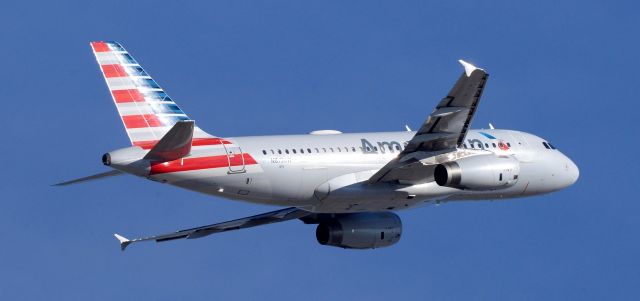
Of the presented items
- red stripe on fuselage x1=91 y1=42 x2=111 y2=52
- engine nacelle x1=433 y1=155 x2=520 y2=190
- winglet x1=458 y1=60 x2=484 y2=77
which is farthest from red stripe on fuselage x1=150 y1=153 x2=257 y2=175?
winglet x1=458 y1=60 x2=484 y2=77

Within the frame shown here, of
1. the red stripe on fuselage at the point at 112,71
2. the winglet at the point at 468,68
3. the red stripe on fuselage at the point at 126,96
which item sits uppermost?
the red stripe on fuselage at the point at 112,71

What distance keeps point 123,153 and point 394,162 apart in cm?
1089

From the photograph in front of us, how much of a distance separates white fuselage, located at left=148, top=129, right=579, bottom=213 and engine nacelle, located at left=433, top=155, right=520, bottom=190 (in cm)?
89

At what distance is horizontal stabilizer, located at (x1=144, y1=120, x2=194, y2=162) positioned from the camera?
57.2 meters

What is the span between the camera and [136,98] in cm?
6219

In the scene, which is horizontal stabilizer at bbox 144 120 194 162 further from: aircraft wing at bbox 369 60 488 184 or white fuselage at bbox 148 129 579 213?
aircraft wing at bbox 369 60 488 184

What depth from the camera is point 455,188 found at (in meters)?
63.3

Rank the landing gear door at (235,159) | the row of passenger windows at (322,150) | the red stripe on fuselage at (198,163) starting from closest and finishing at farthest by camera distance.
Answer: the red stripe on fuselage at (198,163)
the landing gear door at (235,159)
the row of passenger windows at (322,150)

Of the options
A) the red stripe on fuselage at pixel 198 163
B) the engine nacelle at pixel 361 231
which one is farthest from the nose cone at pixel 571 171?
the red stripe on fuselage at pixel 198 163

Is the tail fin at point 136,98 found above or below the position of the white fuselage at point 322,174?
above

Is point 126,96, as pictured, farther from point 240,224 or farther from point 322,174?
point 240,224

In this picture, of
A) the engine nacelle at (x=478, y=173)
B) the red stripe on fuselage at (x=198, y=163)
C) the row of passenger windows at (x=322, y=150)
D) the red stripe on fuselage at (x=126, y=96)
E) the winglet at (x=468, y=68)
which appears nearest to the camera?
the winglet at (x=468, y=68)

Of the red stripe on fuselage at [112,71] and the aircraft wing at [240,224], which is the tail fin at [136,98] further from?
the aircraft wing at [240,224]

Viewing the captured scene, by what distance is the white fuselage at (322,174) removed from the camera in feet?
201
